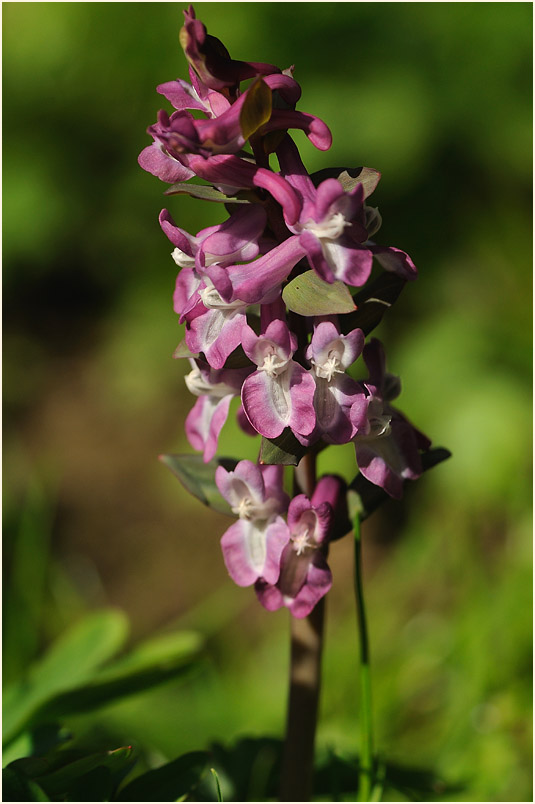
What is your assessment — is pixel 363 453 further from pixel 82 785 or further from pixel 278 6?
pixel 278 6

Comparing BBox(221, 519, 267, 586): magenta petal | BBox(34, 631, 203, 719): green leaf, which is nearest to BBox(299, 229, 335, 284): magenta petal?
BBox(221, 519, 267, 586): magenta petal

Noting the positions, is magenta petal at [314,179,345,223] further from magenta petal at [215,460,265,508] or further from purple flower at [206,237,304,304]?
magenta petal at [215,460,265,508]

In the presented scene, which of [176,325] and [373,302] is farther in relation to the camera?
[176,325]

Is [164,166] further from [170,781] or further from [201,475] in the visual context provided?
[170,781]

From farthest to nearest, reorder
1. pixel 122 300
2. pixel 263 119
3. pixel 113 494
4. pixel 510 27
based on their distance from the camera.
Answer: pixel 122 300
pixel 510 27
pixel 113 494
pixel 263 119

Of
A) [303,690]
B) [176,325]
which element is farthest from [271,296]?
[176,325]

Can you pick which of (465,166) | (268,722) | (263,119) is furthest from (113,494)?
(263,119)
